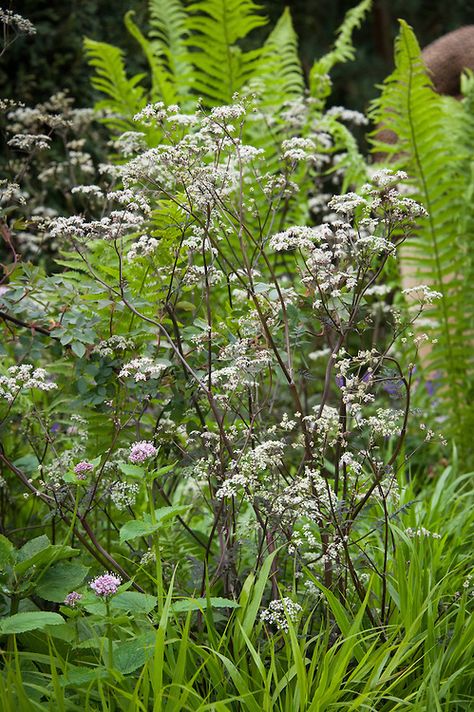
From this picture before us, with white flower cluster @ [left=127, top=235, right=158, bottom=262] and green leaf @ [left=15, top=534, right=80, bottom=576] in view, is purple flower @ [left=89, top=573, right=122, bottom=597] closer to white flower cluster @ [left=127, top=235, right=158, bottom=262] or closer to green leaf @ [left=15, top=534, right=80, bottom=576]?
green leaf @ [left=15, top=534, right=80, bottom=576]

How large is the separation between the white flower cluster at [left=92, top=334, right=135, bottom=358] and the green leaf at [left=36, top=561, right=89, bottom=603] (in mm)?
515

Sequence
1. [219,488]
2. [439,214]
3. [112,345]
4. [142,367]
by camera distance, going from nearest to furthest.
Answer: [142,367] < [219,488] < [112,345] < [439,214]

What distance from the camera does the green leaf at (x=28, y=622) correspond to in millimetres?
1540

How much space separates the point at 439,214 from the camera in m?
3.48

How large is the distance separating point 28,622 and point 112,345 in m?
0.77

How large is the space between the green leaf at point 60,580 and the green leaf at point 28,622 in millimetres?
135

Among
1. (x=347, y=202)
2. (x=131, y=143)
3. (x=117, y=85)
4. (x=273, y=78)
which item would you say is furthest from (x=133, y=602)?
(x=273, y=78)

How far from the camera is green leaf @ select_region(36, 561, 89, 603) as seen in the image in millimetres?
1752

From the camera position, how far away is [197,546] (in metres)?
2.49

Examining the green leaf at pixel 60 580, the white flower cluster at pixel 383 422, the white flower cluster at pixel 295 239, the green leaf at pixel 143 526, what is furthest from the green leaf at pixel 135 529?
the white flower cluster at pixel 295 239

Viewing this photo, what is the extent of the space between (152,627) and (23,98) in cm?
386

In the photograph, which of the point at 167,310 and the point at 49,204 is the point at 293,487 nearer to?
the point at 167,310

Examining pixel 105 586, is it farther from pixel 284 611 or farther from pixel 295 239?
pixel 295 239

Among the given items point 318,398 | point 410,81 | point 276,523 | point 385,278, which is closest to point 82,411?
point 276,523
